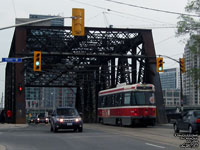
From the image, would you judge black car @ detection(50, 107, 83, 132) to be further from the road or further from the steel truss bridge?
the steel truss bridge

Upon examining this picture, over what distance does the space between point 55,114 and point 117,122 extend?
10.7m

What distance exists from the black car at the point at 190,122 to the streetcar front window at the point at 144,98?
25.9 feet

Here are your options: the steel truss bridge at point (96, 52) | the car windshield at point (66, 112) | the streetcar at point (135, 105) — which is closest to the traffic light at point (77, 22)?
the car windshield at point (66, 112)

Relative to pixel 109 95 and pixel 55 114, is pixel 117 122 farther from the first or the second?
pixel 55 114

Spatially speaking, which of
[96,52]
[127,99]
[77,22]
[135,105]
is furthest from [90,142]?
[96,52]

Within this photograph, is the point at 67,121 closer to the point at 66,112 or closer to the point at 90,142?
the point at 66,112

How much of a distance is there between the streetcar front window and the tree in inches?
204

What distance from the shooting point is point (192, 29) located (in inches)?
1522

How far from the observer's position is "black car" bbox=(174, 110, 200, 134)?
77.2 feet

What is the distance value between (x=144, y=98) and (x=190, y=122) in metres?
10.1

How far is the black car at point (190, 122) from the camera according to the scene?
23528 millimetres

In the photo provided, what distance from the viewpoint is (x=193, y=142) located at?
1233cm

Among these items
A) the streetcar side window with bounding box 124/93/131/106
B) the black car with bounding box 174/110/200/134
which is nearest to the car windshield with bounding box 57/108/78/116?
the black car with bounding box 174/110/200/134

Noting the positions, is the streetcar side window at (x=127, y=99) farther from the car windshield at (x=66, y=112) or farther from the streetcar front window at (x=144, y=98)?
the car windshield at (x=66, y=112)
